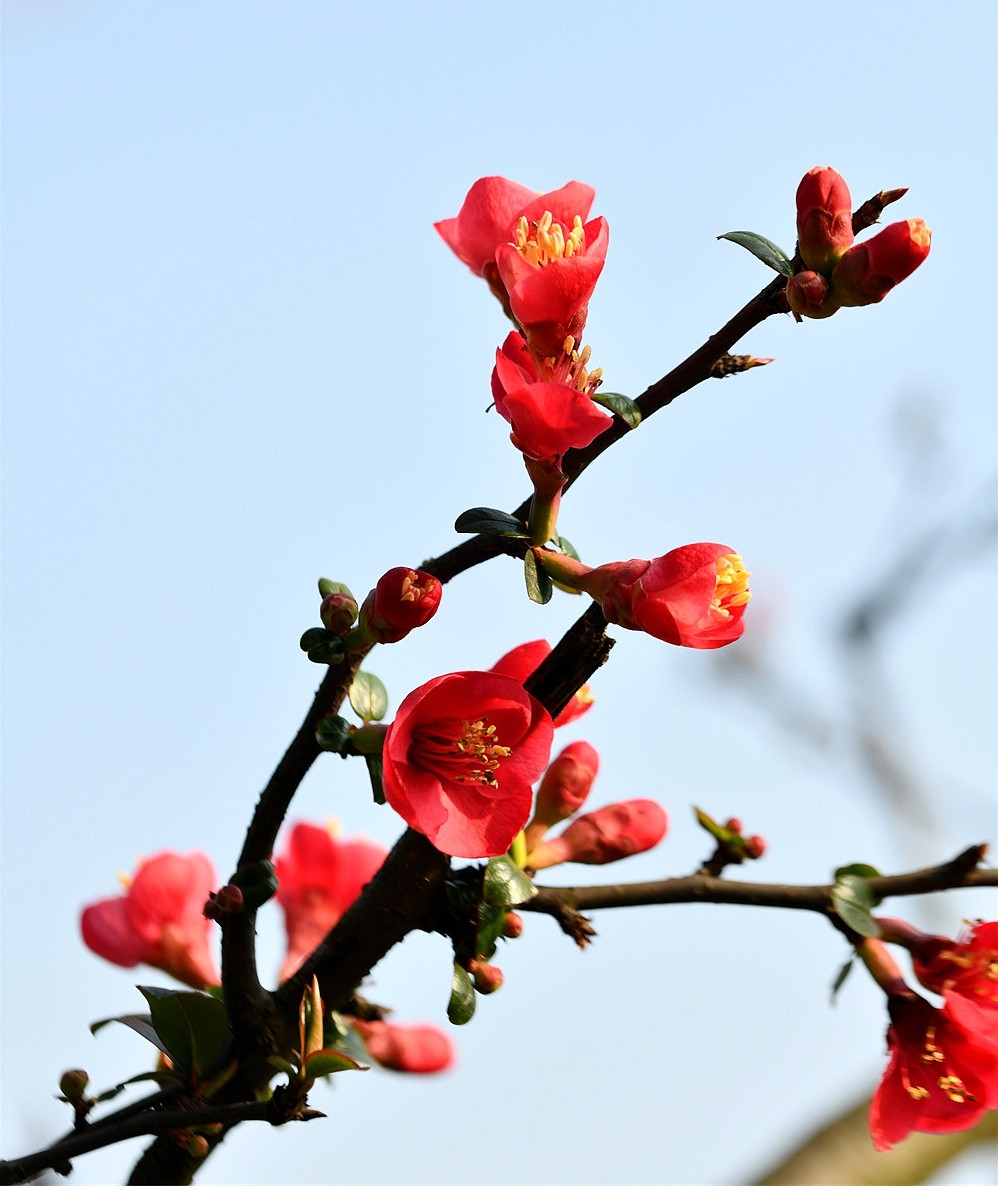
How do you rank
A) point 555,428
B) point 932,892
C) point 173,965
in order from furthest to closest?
point 173,965, point 932,892, point 555,428

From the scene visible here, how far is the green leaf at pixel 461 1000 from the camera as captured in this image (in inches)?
50.9

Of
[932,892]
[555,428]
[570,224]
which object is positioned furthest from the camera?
[932,892]

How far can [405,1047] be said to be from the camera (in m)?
1.79

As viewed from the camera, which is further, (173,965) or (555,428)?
(173,965)

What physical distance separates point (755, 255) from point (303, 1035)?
0.83 meters

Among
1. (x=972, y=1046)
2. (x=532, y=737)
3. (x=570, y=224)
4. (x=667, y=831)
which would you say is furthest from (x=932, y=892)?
(x=570, y=224)

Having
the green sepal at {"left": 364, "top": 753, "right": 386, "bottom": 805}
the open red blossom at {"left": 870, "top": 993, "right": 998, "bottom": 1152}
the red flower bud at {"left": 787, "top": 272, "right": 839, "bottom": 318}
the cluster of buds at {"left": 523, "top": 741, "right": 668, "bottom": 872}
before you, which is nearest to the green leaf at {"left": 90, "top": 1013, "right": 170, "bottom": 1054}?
the green sepal at {"left": 364, "top": 753, "right": 386, "bottom": 805}

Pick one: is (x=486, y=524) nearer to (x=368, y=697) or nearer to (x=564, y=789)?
(x=368, y=697)

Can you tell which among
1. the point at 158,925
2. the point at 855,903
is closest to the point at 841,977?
the point at 855,903

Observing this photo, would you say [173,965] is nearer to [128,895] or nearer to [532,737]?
[128,895]

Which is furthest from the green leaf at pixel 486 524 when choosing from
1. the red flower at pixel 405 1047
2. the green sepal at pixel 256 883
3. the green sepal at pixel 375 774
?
the red flower at pixel 405 1047

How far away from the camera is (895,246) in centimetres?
119

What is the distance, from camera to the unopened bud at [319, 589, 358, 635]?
1235 millimetres

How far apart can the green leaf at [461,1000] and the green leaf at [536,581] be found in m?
0.38
